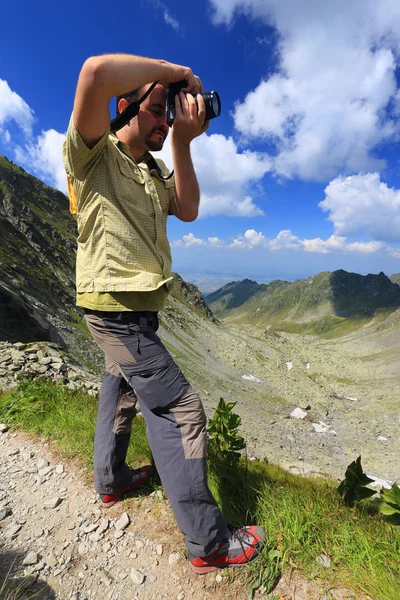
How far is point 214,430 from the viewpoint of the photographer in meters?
4.94

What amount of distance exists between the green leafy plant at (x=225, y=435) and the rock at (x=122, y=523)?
158 centimetres

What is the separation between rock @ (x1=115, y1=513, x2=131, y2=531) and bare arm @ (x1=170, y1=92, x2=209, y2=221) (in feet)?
12.7

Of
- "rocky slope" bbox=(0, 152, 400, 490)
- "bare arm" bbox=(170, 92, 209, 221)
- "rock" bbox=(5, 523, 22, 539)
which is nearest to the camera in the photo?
"bare arm" bbox=(170, 92, 209, 221)

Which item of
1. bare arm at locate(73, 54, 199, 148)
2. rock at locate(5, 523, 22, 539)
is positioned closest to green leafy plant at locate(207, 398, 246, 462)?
rock at locate(5, 523, 22, 539)

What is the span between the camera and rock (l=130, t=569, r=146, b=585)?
3.13 metres

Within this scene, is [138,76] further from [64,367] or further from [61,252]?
[61,252]

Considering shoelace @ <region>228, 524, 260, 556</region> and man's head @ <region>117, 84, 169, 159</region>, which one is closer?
shoelace @ <region>228, 524, 260, 556</region>

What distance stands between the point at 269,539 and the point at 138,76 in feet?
15.0

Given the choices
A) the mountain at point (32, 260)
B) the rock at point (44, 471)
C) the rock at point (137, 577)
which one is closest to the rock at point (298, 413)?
the mountain at point (32, 260)

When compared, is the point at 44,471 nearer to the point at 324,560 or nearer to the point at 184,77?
the point at 324,560

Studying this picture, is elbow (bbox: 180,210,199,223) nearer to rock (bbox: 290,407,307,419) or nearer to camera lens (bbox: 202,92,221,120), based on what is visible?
camera lens (bbox: 202,92,221,120)

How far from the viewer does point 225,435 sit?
15.8ft

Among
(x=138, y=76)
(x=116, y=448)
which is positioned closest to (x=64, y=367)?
(x=116, y=448)

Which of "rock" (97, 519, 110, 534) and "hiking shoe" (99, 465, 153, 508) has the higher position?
"hiking shoe" (99, 465, 153, 508)
